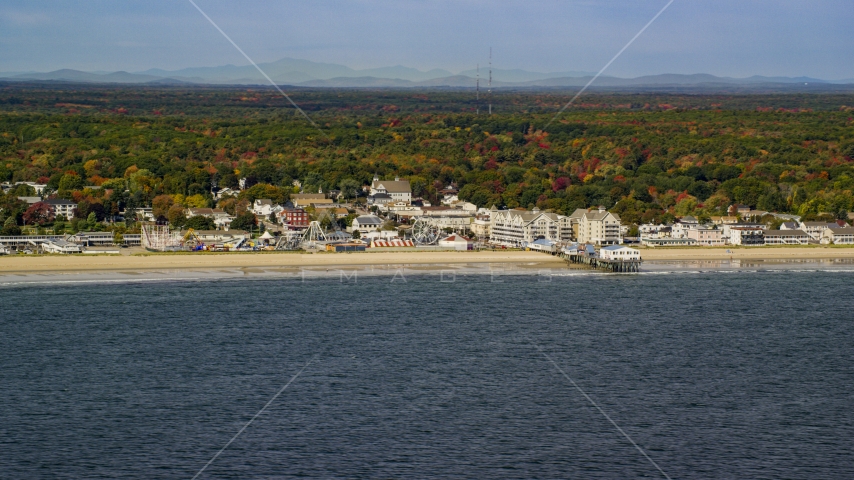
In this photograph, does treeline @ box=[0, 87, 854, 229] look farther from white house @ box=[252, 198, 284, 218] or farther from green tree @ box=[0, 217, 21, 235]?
green tree @ box=[0, 217, 21, 235]

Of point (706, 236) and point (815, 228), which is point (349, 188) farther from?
point (815, 228)

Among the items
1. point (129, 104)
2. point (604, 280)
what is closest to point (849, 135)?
point (604, 280)

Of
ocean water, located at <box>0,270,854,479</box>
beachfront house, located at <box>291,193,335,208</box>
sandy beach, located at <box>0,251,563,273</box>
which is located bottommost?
sandy beach, located at <box>0,251,563,273</box>

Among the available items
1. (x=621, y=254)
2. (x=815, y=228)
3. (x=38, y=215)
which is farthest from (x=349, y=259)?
(x=815, y=228)

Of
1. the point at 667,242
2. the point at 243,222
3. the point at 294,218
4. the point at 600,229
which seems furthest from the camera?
the point at 294,218

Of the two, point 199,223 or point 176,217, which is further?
point 176,217

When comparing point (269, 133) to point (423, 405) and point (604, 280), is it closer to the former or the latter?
point (604, 280)

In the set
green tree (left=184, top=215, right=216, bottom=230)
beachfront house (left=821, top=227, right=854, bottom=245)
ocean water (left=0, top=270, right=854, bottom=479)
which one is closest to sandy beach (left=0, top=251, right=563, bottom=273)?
ocean water (left=0, top=270, right=854, bottom=479)
